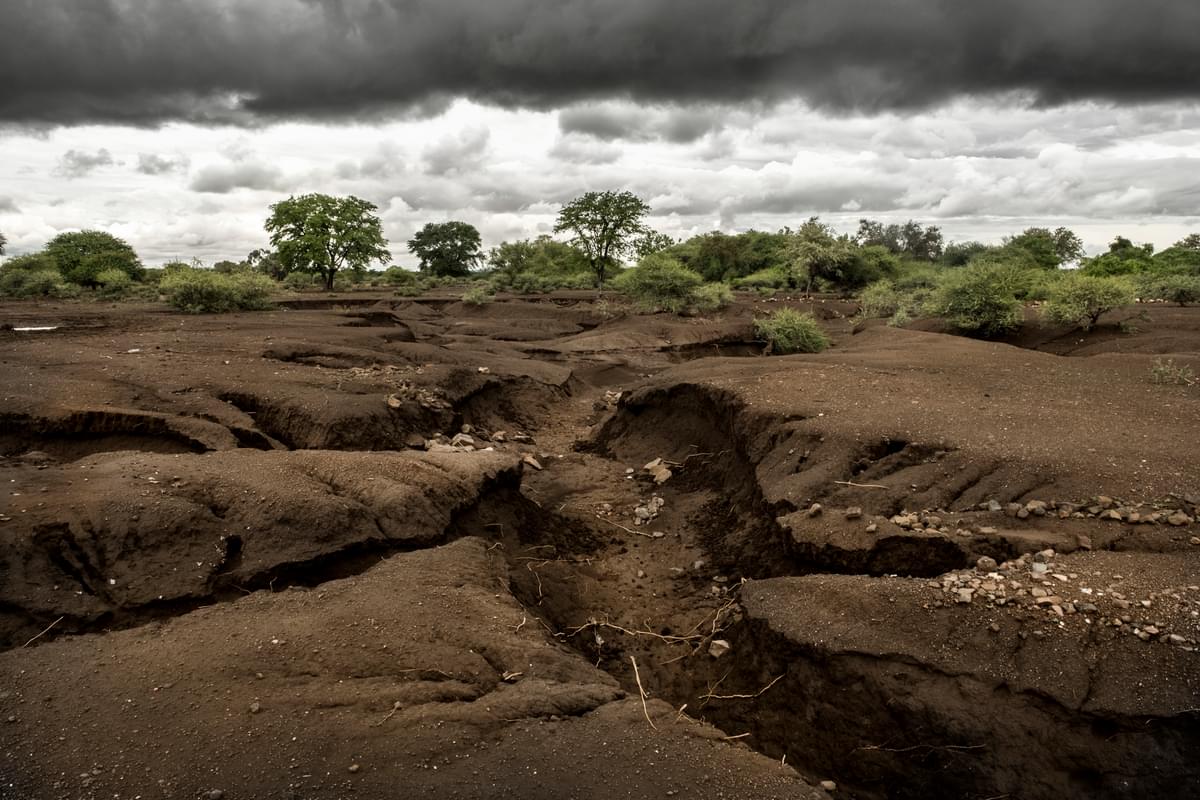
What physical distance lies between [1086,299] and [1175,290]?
8.00 meters

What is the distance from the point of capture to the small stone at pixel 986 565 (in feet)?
17.6

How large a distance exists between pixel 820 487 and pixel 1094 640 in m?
3.21

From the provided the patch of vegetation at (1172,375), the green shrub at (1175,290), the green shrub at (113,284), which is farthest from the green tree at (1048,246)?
the green shrub at (113,284)

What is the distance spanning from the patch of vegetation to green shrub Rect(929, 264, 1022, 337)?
825 cm

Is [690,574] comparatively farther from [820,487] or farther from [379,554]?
[379,554]

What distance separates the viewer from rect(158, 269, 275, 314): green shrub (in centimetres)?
2209

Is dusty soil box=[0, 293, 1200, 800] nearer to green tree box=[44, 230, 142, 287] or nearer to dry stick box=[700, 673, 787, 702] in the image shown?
dry stick box=[700, 673, 787, 702]

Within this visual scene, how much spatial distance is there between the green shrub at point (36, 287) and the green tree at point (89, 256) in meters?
7.39

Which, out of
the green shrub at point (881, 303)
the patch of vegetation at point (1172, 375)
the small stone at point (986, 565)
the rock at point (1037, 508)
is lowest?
the small stone at point (986, 565)

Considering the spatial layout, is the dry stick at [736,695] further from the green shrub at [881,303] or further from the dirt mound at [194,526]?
the green shrub at [881,303]

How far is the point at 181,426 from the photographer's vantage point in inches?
340

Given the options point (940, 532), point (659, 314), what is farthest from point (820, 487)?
point (659, 314)

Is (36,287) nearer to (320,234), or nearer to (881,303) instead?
(320,234)

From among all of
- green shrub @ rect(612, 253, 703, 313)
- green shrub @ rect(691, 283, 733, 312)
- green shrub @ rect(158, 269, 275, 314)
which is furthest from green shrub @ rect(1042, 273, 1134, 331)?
green shrub @ rect(158, 269, 275, 314)
